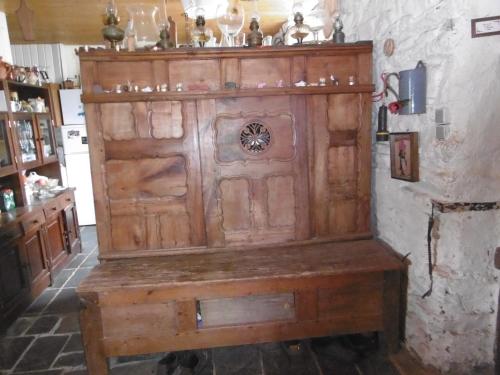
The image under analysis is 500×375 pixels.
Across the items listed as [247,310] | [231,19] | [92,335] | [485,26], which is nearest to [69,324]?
[92,335]

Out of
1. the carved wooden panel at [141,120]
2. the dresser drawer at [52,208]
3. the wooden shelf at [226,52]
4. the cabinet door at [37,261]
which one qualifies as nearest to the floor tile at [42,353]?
the cabinet door at [37,261]

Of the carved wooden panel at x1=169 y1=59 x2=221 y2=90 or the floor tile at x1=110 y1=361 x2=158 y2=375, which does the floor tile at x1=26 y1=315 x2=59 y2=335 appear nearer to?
the floor tile at x1=110 y1=361 x2=158 y2=375

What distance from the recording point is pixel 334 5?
2.64 m

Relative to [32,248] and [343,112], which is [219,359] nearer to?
[343,112]

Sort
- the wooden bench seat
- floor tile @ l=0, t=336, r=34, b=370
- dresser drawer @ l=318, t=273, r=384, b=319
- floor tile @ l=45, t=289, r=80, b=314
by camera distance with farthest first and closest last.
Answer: floor tile @ l=45, t=289, r=80, b=314, floor tile @ l=0, t=336, r=34, b=370, dresser drawer @ l=318, t=273, r=384, b=319, the wooden bench seat

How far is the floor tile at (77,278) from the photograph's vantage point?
3400mm

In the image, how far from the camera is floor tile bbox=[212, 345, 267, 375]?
211 centimetres

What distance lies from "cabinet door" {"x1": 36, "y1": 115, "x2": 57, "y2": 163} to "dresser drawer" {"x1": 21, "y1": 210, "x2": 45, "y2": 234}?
2.98 feet

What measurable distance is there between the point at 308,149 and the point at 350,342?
4.38 feet

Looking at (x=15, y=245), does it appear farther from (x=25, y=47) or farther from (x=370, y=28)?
(x=25, y=47)

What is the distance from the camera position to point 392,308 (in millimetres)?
2061

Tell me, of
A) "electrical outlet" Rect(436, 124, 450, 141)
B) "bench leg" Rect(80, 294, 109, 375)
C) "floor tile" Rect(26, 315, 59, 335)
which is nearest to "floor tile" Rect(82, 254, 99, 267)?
"floor tile" Rect(26, 315, 59, 335)

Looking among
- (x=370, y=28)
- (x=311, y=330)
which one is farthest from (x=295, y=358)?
(x=370, y=28)

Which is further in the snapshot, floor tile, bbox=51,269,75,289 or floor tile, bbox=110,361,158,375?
floor tile, bbox=51,269,75,289
